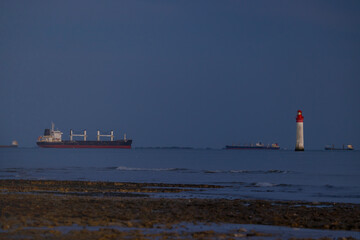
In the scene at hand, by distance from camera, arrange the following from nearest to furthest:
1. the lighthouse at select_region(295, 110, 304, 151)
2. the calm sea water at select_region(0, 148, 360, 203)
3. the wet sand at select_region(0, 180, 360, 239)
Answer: the wet sand at select_region(0, 180, 360, 239), the calm sea water at select_region(0, 148, 360, 203), the lighthouse at select_region(295, 110, 304, 151)

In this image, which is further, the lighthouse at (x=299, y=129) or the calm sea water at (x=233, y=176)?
the lighthouse at (x=299, y=129)

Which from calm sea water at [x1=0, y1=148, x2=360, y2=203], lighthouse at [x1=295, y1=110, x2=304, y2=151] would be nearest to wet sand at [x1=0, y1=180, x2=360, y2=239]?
calm sea water at [x1=0, y1=148, x2=360, y2=203]

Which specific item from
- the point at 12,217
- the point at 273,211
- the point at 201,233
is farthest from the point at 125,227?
the point at 273,211

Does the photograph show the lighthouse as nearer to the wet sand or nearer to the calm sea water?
the calm sea water

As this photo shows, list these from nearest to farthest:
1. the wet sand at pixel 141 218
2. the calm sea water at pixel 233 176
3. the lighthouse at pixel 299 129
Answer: the wet sand at pixel 141 218 < the calm sea water at pixel 233 176 < the lighthouse at pixel 299 129

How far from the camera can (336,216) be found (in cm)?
1648

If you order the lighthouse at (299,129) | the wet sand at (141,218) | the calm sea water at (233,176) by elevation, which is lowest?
the calm sea water at (233,176)

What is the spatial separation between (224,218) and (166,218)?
1785 mm

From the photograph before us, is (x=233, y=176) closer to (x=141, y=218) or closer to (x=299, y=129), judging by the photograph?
(x=141, y=218)

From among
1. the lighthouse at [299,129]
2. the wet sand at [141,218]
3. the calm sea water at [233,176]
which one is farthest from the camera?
the lighthouse at [299,129]

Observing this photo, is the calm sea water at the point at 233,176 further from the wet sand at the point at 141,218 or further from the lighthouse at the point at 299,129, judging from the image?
the lighthouse at the point at 299,129

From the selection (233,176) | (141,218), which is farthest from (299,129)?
(141,218)

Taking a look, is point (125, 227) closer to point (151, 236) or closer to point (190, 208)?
point (151, 236)

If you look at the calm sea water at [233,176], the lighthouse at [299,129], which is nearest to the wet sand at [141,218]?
the calm sea water at [233,176]
